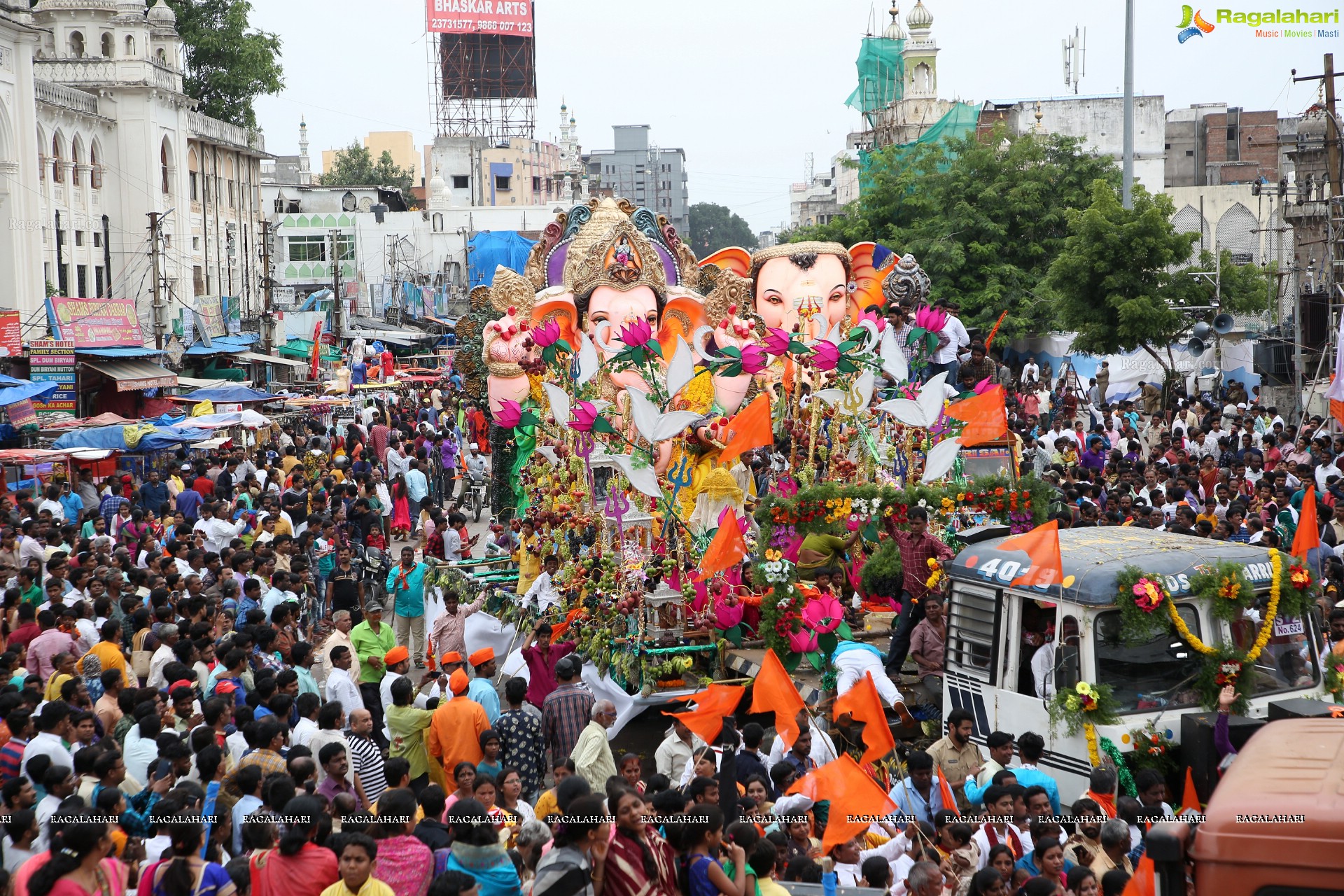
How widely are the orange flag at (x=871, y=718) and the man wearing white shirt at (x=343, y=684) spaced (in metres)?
3.23

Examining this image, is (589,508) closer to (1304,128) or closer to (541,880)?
(541,880)

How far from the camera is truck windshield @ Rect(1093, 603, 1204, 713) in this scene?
750cm

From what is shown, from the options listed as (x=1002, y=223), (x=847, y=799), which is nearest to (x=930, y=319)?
(x=847, y=799)

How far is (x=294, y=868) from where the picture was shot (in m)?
5.59

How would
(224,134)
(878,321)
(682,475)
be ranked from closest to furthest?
(682,475) < (878,321) < (224,134)

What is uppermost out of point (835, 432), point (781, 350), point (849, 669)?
point (781, 350)

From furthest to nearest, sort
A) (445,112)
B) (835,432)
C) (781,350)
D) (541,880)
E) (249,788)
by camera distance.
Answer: (445,112)
(835,432)
(781,350)
(249,788)
(541,880)

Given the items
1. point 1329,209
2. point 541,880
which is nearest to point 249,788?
point 541,880

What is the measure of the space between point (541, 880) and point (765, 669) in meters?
2.45

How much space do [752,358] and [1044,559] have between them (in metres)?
3.90

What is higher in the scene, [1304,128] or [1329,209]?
[1304,128]

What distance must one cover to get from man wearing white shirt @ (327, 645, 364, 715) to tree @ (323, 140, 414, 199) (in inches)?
2812

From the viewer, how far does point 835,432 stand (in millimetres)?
12500

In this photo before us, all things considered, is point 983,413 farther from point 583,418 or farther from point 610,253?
point 610,253
